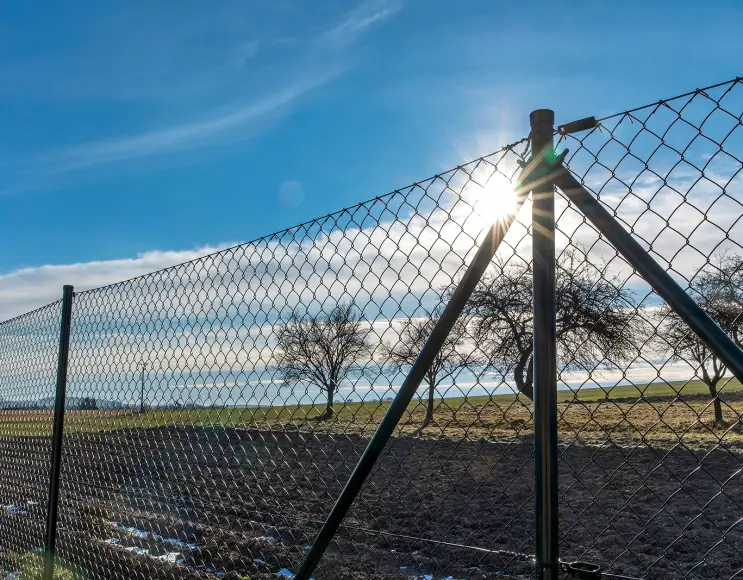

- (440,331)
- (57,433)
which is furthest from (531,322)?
(57,433)

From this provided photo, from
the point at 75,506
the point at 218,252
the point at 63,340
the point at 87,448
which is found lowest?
the point at 75,506

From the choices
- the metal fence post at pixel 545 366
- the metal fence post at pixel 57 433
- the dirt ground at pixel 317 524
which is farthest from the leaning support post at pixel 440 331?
the metal fence post at pixel 57 433

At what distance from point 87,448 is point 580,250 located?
3760 millimetres

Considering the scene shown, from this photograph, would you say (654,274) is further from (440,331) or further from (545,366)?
(440,331)

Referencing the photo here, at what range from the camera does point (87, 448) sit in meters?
4.08

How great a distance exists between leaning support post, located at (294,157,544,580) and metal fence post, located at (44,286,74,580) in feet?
8.98

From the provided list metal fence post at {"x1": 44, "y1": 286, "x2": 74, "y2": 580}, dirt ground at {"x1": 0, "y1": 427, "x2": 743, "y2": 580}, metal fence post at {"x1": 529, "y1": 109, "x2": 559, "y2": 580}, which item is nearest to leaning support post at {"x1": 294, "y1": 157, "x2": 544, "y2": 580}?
metal fence post at {"x1": 529, "y1": 109, "x2": 559, "y2": 580}

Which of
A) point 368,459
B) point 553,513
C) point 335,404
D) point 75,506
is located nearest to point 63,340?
point 75,506

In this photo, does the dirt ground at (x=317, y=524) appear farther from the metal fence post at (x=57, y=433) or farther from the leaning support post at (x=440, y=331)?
the leaning support post at (x=440, y=331)

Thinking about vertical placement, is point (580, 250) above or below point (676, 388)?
Result: above

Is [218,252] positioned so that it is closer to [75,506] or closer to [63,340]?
[63,340]

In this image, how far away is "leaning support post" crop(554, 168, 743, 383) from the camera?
1269 millimetres

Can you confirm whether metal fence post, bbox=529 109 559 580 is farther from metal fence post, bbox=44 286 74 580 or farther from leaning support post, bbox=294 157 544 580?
metal fence post, bbox=44 286 74 580

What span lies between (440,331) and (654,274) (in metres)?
0.56
